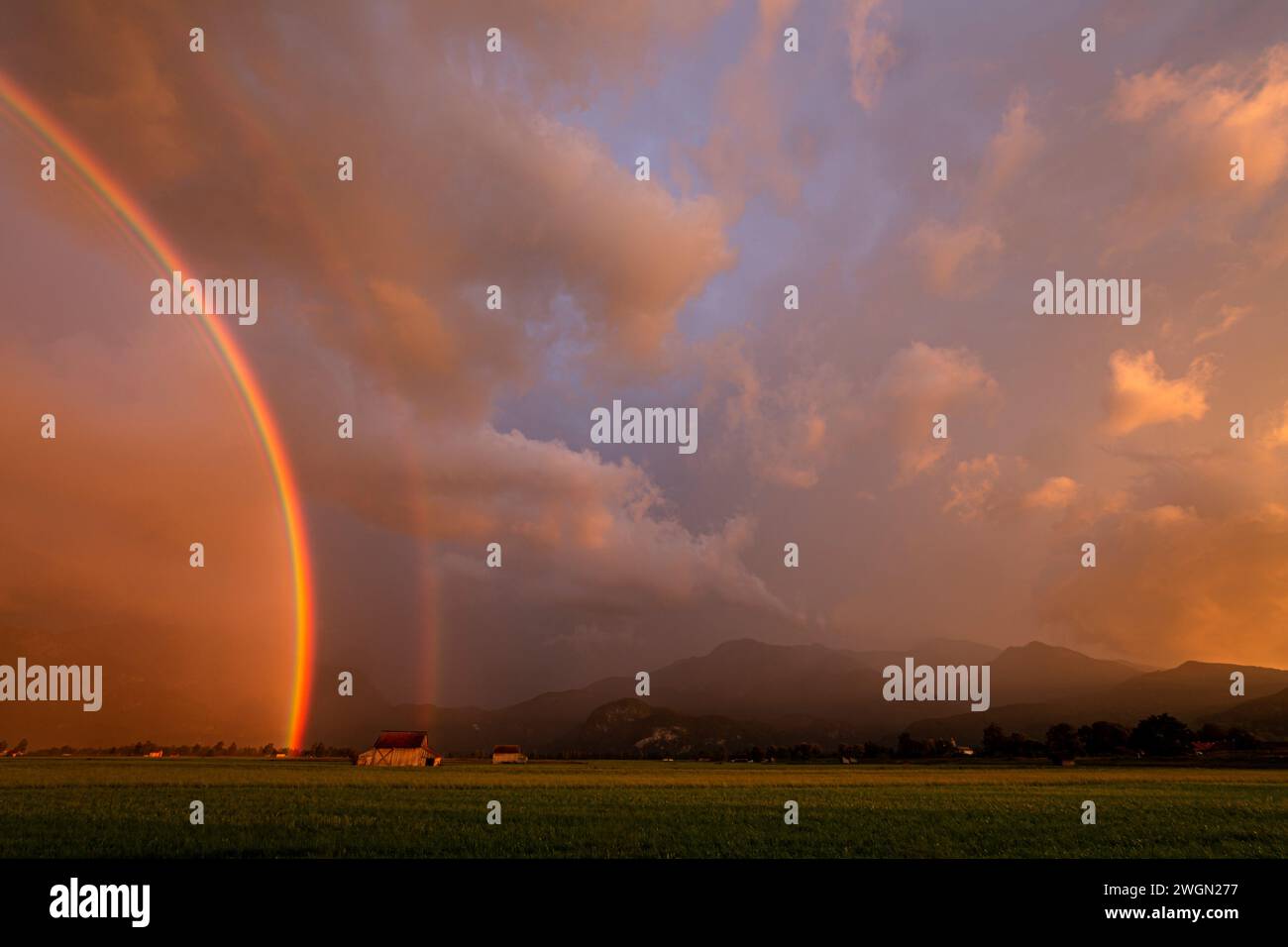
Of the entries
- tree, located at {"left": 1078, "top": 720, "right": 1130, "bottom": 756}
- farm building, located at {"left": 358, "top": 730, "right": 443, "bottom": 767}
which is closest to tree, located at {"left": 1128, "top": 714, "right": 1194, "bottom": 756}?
tree, located at {"left": 1078, "top": 720, "right": 1130, "bottom": 756}

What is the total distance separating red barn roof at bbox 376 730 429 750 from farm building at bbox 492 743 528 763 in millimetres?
15501

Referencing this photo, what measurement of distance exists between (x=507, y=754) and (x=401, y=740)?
24.7m

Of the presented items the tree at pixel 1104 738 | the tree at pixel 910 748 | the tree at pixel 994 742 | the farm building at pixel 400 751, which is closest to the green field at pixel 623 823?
the farm building at pixel 400 751

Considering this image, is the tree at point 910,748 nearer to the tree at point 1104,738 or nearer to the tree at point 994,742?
the tree at point 994,742

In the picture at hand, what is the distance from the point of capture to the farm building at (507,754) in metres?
137

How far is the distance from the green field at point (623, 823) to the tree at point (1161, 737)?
4259 inches

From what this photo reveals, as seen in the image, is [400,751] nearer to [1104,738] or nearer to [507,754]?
[507,754]

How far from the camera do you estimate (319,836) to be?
2495cm

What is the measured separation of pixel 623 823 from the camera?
1128 inches

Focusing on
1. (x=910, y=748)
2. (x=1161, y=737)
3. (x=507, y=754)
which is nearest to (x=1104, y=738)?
(x=1161, y=737)

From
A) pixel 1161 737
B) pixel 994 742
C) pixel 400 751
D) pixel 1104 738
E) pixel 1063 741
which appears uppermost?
pixel 400 751
